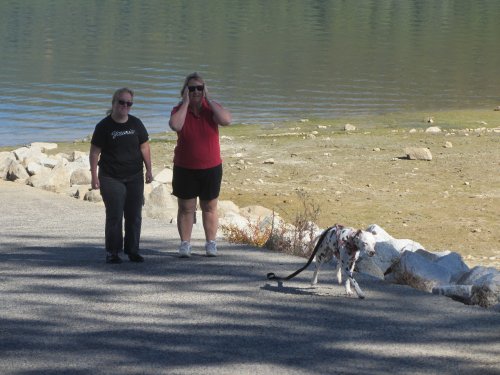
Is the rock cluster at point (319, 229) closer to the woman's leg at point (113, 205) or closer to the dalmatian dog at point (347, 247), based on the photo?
the dalmatian dog at point (347, 247)

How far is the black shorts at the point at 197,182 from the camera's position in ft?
32.5

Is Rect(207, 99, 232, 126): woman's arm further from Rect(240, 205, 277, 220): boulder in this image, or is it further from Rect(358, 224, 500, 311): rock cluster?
Rect(240, 205, 277, 220): boulder

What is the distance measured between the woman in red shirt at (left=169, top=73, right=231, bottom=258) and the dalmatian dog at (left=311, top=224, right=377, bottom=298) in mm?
1386

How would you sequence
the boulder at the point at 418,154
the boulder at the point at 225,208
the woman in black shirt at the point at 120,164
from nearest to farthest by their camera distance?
the woman in black shirt at the point at 120,164 → the boulder at the point at 225,208 → the boulder at the point at 418,154

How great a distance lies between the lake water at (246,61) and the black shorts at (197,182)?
1871cm

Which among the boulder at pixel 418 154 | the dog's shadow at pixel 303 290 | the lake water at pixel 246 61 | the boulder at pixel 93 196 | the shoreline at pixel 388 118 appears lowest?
the dog's shadow at pixel 303 290

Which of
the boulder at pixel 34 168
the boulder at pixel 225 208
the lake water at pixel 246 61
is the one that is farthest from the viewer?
the lake water at pixel 246 61

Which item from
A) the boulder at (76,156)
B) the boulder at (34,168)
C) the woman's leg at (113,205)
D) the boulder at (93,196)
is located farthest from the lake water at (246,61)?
the woman's leg at (113,205)

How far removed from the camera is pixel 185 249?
1042cm

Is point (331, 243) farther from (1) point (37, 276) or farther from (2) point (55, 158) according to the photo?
(2) point (55, 158)

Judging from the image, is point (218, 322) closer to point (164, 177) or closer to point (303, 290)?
point (303, 290)

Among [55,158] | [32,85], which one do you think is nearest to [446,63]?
[32,85]

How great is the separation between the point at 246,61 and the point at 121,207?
1464 inches

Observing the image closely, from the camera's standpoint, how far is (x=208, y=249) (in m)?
10.5
